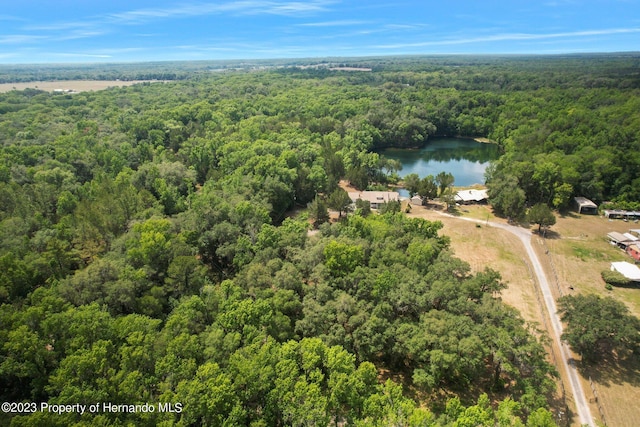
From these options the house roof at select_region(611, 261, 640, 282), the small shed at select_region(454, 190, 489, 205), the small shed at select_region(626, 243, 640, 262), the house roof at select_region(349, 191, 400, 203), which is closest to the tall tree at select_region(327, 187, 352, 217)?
the house roof at select_region(349, 191, 400, 203)

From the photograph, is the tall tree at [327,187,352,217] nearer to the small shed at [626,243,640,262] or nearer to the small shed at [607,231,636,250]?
the small shed at [607,231,636,250]

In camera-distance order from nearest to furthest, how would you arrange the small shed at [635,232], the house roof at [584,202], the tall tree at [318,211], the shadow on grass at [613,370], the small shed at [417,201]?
1. the shadow on grass at [613,370]
2. the small shed at [635,232]
3. the tall tree at [318,211]
4. the house roof at [584,202]
5. the small shed at [417,201]

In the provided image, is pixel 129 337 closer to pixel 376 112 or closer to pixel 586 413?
pixel 586 413

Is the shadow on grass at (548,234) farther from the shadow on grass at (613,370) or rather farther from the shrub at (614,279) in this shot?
the shadow on grass at (613,370)

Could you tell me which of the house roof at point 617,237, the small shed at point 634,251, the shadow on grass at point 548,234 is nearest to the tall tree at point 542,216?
the shadow on grass at point 548,234

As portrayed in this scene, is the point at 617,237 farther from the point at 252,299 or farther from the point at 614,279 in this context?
the point at 252,299

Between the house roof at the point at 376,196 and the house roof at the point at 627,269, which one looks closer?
the house roof at the point at 627,269
